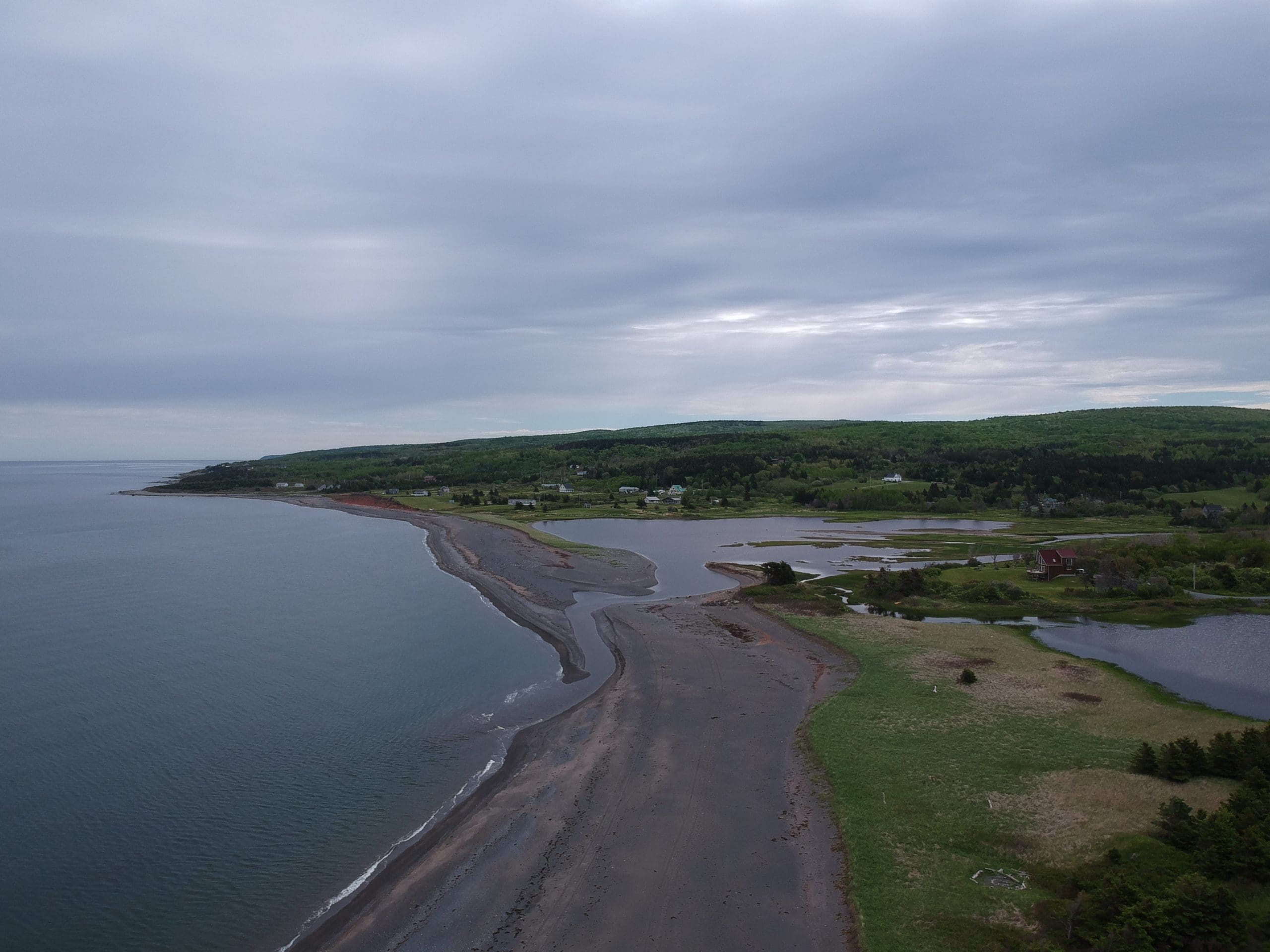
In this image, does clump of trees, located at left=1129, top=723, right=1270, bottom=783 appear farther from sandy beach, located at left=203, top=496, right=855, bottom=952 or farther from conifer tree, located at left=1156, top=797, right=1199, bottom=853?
sandy beach, located at left=203, top=496, right=855, bottom=952

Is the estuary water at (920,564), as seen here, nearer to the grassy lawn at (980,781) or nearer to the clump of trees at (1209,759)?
the grassy lawn at (980,781)

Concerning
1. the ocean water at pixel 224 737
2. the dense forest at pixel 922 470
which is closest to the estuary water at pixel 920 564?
the dense forest at pixel 922 470

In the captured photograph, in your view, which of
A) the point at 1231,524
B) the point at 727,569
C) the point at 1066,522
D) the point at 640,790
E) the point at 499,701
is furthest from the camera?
the point at 1066,522

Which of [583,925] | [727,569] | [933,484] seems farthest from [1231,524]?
[583,925]

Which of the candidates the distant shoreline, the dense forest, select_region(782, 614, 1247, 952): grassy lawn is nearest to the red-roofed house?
select_region(782, 614, 1247, 952): grassy lawn

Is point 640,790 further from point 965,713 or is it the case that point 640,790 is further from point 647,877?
point 965,713

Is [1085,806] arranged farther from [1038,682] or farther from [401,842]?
[401,842]
